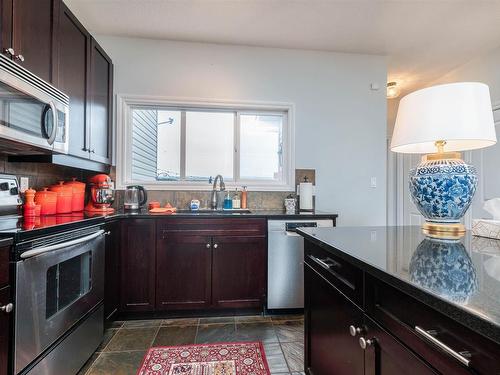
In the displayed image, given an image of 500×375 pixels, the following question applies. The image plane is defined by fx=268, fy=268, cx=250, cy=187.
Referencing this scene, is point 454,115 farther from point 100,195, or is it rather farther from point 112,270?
point 100,195

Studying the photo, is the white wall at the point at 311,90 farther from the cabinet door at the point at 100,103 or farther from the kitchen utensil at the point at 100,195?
the kitchen utensil at the point at 100,195

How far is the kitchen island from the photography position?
0.52 metres

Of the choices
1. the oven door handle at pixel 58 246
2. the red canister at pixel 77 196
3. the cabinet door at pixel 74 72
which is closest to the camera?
the oven door handle at pixel 58 246

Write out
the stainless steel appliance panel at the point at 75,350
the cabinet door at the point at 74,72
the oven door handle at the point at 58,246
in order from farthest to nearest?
the cabinet door at the point at 74,72, the stainless steel appliance panel at the point at 75,350, the oven door handle at the point at 58,246

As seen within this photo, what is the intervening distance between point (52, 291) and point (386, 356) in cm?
151

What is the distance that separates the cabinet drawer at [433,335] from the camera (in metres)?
0.50

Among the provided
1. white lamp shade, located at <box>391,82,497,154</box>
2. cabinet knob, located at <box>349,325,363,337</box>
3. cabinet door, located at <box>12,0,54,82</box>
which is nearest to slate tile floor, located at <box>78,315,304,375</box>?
cabinet knob, located at <box>349,325,363,337</box>

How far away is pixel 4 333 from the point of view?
106cm

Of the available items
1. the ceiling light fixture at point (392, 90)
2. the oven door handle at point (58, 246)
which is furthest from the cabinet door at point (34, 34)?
the ceiling light fixture at point (392, 90)

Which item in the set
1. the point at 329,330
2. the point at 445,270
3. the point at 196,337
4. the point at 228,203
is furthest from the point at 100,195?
the point at 445,270

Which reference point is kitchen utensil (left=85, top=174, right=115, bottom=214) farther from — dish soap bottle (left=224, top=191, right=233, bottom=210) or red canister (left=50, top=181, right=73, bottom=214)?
dish soap bottle (left=224, top=191, right=233, bottom=210)

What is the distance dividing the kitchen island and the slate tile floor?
533 mm

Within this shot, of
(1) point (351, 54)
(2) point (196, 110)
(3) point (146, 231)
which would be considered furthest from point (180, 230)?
(1) point (351, 54)

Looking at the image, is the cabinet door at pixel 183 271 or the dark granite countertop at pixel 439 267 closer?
the dark granite countertop at pixel 439 267
